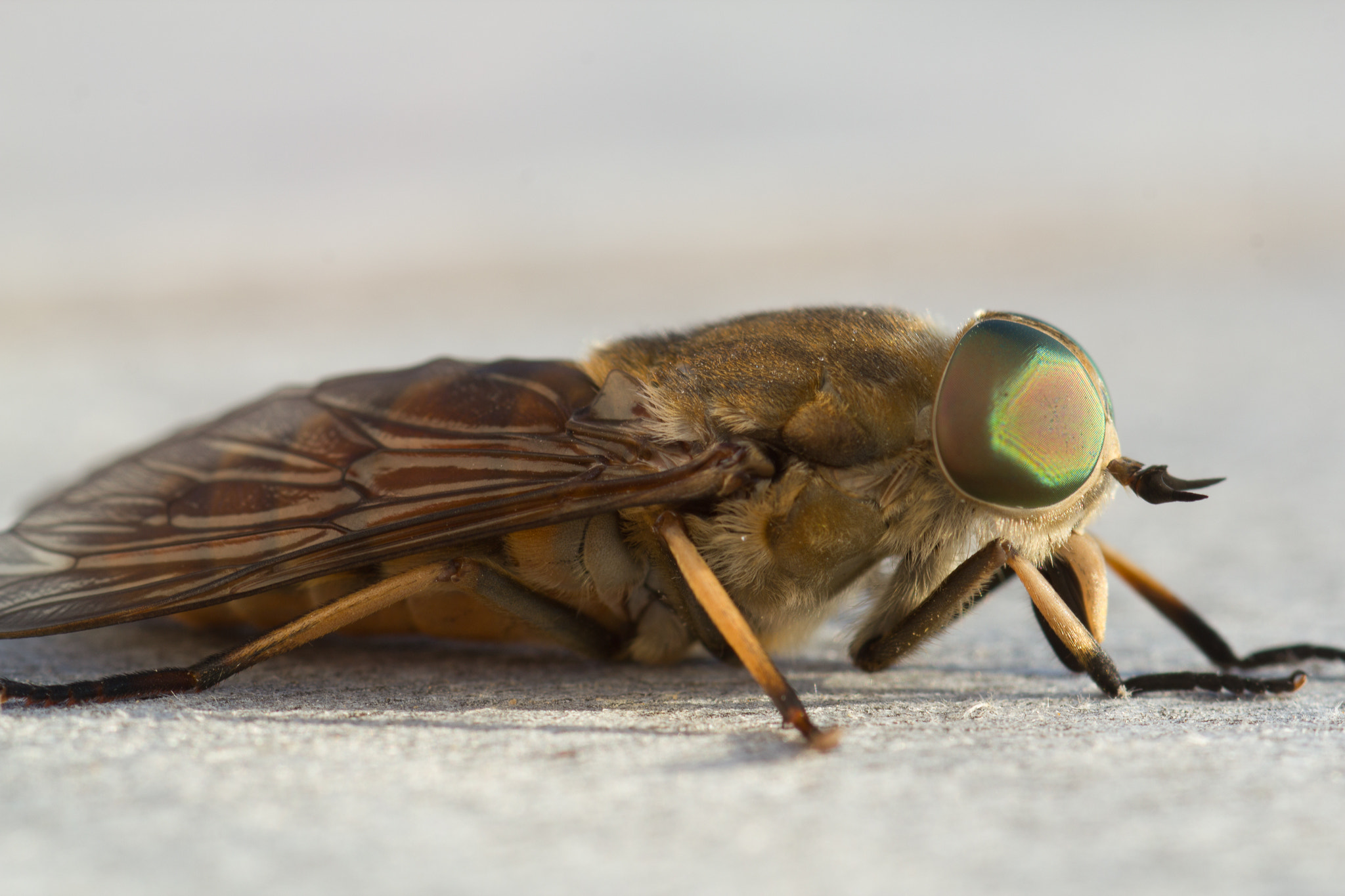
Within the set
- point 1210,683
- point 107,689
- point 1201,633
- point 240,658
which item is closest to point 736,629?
point 240,658

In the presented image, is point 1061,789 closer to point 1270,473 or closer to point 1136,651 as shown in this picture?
point 1136,651

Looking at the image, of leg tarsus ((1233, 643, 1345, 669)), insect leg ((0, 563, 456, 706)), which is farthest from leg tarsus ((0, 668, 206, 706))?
leg tarsus ((1233, 643, 1345, 669))

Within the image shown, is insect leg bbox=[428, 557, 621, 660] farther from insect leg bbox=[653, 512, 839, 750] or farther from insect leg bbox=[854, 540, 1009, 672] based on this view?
insect leg bbox=[854, 540, 1009, 672]

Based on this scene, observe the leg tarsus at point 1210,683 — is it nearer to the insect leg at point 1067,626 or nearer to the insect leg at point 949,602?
the insect leg at point 1067,626

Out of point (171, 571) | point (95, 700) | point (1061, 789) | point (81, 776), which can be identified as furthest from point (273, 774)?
point (1061, 789)

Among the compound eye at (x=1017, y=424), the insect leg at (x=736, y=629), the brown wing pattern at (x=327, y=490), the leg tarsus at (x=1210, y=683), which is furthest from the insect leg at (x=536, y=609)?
the leg tarsus at (x=1210, y=683)

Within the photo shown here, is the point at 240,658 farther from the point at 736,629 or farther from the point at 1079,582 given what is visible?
the point at 1079,582

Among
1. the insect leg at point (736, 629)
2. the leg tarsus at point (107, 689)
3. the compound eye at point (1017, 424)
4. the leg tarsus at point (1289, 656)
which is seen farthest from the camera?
the leg tarsus at point (1289, 656)
